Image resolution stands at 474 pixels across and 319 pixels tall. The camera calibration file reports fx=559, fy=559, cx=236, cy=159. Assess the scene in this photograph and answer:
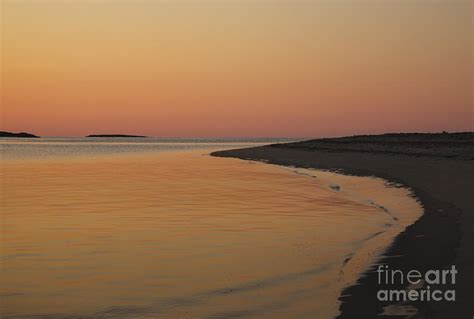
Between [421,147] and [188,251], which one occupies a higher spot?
[421,147]

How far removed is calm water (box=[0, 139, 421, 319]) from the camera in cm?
880

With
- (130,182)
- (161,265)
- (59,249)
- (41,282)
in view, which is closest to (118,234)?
(59,249)

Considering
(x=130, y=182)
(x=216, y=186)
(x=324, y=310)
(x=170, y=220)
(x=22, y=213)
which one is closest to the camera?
(x=324, y=310)

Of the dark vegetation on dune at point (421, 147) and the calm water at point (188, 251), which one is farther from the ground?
the dark vegetation on dune at point (421, 147)

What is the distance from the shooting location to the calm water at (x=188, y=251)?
28.9 feet

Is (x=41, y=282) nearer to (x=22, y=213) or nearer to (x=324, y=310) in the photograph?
(x=324, y=310)

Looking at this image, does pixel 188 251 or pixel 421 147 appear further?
pixel 421 147

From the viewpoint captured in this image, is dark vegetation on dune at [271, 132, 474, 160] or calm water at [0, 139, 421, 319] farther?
dark vegetation on dune at [271, 132, 474, 160]

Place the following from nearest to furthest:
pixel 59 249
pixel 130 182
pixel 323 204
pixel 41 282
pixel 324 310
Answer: pixel 324 310 < pixel 41 282 < pixel 59 249 < pixel 323 204 < pixel 130 182

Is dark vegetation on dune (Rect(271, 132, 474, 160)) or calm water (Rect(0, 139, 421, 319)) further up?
dark vegetation on dune (Rect(271, 132, 474, 160))

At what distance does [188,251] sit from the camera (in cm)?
1267

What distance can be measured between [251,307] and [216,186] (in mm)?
21478

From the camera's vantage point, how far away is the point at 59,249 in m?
13.0

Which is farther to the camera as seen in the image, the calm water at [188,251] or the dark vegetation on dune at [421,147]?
the dark vegetation on dune at [421,147]
